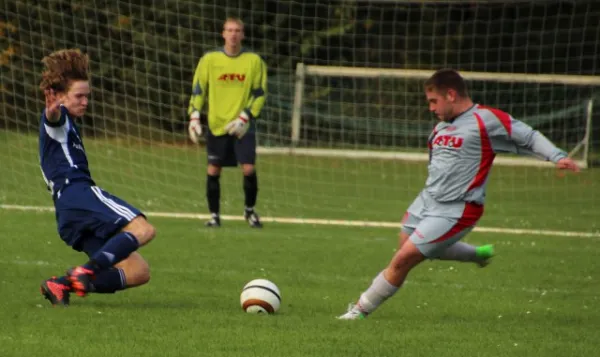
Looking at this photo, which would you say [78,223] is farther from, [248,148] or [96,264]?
[248,148]

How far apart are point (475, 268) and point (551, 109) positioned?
11120 millimetres

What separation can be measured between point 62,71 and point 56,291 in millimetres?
1252

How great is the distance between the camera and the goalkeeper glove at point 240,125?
1171 centimetres

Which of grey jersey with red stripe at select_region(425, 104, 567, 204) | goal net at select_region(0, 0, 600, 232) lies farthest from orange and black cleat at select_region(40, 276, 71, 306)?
goal net at select_region(0, 0, 600, 232)

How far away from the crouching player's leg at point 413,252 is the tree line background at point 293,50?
904 centimetres

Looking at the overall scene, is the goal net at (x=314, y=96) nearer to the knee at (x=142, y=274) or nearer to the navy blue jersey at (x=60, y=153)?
the knee at (x=142, y=274)

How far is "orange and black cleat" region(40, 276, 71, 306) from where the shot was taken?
670 centimetres

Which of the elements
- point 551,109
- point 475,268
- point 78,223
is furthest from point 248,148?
point 551,109

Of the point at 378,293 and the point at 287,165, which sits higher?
the point at 378,293

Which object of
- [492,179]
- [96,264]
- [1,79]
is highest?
[96,264]

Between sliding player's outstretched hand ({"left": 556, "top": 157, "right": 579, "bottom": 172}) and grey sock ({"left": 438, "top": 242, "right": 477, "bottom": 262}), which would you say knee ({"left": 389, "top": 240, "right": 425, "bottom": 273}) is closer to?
grey sock ({"left": 438, "top": 242, "right": 477, "bottom": 262})

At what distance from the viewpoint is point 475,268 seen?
955 cm

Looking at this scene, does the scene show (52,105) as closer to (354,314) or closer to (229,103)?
(354,314)

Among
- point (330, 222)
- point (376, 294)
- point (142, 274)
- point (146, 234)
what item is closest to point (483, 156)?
point (376, 294)
